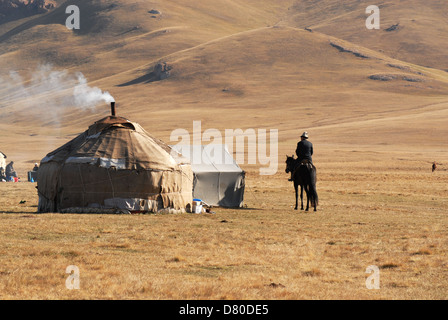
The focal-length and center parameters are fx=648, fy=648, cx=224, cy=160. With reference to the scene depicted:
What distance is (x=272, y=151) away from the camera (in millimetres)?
73375

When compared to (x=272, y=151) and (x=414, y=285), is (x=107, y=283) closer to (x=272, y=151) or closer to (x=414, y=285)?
(x=414, y=285)

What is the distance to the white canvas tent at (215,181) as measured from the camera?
26.2 meters

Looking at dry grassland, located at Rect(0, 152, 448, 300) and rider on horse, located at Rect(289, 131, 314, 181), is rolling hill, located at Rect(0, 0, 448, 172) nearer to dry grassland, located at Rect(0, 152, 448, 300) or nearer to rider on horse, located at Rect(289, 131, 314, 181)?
rider on horse, located at Rect(289, 131, 314, 181)

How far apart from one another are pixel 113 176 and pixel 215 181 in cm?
584

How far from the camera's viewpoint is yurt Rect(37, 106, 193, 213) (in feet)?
70.8

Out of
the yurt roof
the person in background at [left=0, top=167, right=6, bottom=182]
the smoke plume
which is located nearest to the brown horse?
the yurt roof

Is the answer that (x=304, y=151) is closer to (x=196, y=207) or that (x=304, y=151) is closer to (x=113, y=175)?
(x=196, y=207)

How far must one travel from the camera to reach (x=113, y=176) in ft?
70.7

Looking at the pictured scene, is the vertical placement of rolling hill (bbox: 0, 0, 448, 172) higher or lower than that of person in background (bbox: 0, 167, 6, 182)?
higher

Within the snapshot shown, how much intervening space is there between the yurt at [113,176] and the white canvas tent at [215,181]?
3.21 meters

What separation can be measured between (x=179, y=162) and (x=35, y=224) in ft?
23.1

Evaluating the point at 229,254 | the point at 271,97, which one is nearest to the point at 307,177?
the point at 229,254

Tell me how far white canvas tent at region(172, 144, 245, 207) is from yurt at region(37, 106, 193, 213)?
10.5ft

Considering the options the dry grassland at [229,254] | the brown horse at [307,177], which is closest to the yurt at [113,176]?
the dry grassland at [229,254]
